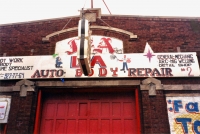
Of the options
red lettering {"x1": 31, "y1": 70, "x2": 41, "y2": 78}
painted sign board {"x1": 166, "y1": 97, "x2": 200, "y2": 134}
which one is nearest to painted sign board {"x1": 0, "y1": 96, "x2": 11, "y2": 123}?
red lettering {"x1": 31, "y1": 70, "x2": 41, "y2": 78}

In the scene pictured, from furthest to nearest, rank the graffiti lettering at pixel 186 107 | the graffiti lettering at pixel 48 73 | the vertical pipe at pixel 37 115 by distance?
the graffiti lettering at pixel 48 73
the vertical pipe at pixel 37 115
the graffiti lettering at pixel 186 107

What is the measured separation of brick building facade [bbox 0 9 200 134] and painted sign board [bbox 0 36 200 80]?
8.0 inches

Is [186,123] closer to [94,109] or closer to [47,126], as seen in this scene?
[94,109]

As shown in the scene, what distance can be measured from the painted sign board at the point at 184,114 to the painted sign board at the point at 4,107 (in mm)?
5565

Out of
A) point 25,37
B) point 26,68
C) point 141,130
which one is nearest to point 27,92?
point 26,68

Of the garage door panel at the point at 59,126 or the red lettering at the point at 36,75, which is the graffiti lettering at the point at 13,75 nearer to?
the red lettering at the point at 36,75

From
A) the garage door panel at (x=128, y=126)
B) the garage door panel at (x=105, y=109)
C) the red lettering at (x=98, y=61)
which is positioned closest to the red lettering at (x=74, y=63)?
the red lettering at (x=98, y=61)

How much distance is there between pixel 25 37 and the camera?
30.8ft

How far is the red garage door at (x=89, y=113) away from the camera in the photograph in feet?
26.4

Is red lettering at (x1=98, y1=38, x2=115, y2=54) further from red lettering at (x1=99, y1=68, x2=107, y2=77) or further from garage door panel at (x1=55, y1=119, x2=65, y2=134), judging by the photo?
garage door panel at (x1=55, y1=119, x2=65, y2=134)

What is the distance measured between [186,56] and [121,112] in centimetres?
313

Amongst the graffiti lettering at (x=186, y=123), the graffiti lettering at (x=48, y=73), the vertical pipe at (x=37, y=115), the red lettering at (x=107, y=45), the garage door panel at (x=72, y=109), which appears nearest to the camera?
the graffiti lettering at (x=186, y=123)

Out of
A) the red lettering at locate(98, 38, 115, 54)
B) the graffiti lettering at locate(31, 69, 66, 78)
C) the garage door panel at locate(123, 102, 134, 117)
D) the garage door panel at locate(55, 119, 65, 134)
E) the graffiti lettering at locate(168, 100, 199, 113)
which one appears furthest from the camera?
the red lettering at locate(98, 38, 115, 54)

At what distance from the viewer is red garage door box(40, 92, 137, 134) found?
26.4ft
